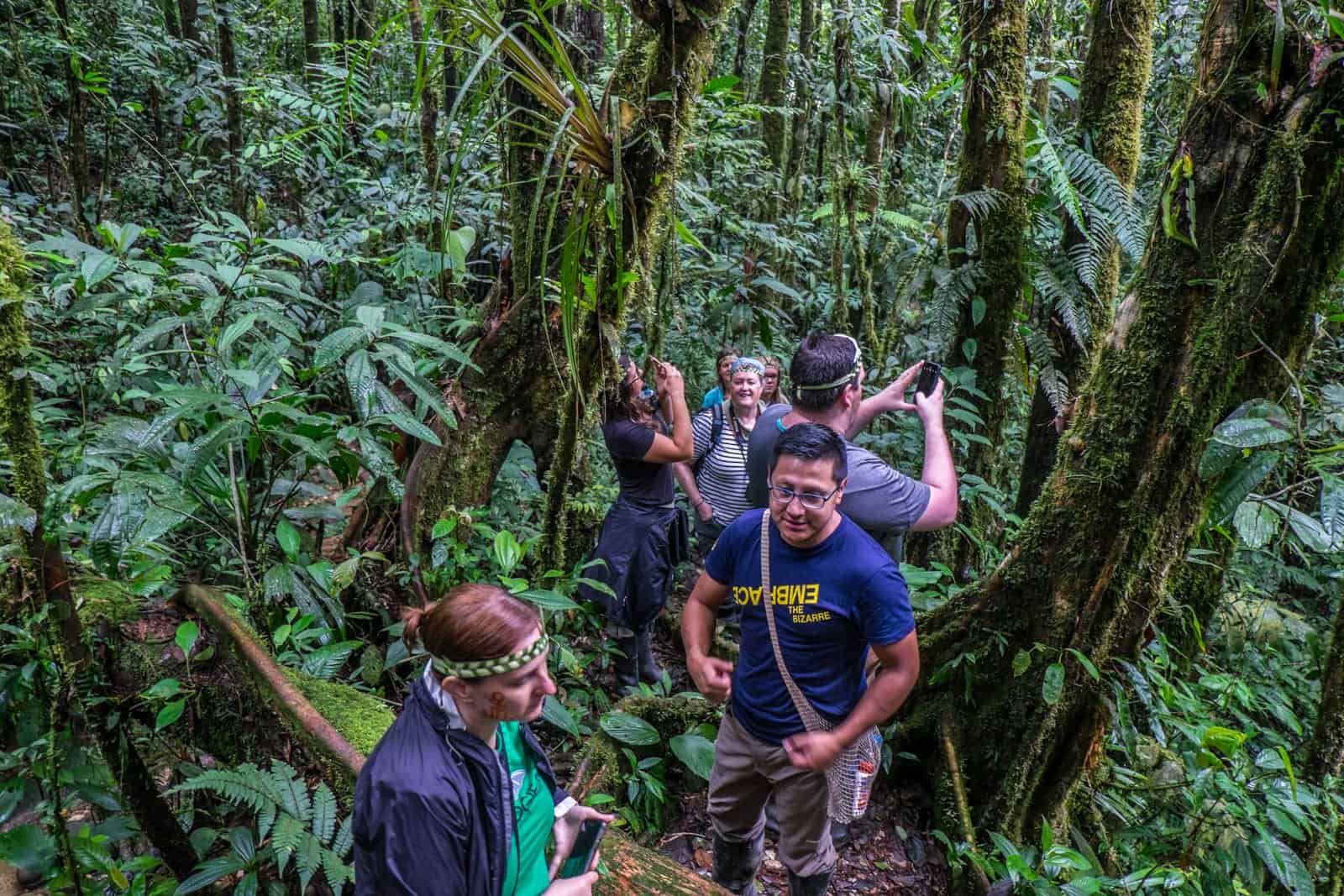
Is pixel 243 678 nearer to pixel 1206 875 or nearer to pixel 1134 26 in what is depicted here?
pixel 1206 875

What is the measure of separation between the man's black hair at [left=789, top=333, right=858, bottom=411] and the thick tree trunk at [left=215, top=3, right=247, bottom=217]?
7645 millimetres

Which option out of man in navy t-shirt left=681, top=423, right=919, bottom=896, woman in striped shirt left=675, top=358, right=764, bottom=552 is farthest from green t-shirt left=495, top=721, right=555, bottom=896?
woman in striped shirt left=675, top=358, right=764, bottom=552

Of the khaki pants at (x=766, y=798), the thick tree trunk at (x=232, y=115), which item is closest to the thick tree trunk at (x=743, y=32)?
the thick tree trunk at (x=232, y=115)

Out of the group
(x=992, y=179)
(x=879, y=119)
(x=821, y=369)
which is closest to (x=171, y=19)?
(x=879, y=119)

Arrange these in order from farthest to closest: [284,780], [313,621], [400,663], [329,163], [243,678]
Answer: [329,163] < [400,663] < [313,621] < [243,678] < [284,780]

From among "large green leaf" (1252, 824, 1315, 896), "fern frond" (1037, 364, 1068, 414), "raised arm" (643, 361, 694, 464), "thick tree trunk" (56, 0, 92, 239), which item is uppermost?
"thick tree trunk" (56, 0, 92, 239)

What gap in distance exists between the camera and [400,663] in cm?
346

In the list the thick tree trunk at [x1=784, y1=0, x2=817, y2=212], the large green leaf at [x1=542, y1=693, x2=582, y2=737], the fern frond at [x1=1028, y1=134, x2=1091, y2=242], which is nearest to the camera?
the large green leaf at [x1=542, y1=693, x2=582, y2=737]

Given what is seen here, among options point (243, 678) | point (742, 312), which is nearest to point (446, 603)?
point (243, 678)

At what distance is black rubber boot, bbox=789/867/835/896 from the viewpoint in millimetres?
2709

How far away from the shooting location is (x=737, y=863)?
2861 mm

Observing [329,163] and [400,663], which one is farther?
[329,163]

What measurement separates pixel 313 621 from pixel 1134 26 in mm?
5003

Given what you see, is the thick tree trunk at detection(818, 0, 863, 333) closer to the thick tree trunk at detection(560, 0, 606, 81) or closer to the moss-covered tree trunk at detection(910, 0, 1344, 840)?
the thick tree trunk at detection(560, 0, 606, 81)
